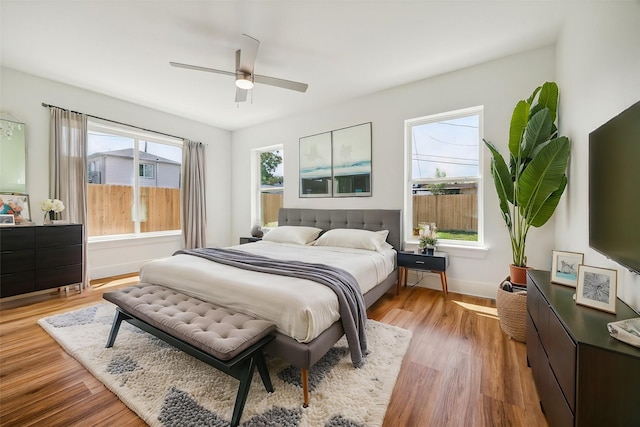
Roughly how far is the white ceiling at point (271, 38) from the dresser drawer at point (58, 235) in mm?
1955

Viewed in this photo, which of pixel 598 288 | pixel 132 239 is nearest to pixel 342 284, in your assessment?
pixel 598 288

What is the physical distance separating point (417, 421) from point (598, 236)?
1.39m

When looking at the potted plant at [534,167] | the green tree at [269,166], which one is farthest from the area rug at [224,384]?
the green tree at [269,166]

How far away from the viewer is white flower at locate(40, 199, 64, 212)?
10.4 feet

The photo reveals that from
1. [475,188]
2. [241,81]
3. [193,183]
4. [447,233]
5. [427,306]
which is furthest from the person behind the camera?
[193,183]

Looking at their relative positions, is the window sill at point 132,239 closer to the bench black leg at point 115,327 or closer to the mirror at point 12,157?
the mirror at point 12,157

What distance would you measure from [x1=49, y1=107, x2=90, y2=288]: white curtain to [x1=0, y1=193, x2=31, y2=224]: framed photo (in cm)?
29

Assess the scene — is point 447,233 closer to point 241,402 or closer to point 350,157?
point 350,157

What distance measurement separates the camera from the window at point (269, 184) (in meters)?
5.18

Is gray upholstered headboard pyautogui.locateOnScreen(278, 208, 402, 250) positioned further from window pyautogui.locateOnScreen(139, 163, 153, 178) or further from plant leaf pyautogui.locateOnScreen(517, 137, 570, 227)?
window pyautogui.locateOnScreen(139, 163, 153, 178)

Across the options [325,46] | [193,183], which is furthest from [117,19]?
[193,183]

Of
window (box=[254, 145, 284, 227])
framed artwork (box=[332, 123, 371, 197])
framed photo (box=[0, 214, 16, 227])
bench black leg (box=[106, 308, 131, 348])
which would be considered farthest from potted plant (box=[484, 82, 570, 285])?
framed photo (box=[0, 214, 16, 227])

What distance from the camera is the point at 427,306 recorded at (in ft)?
9.59

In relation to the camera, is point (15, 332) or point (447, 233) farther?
point (447, 233)
